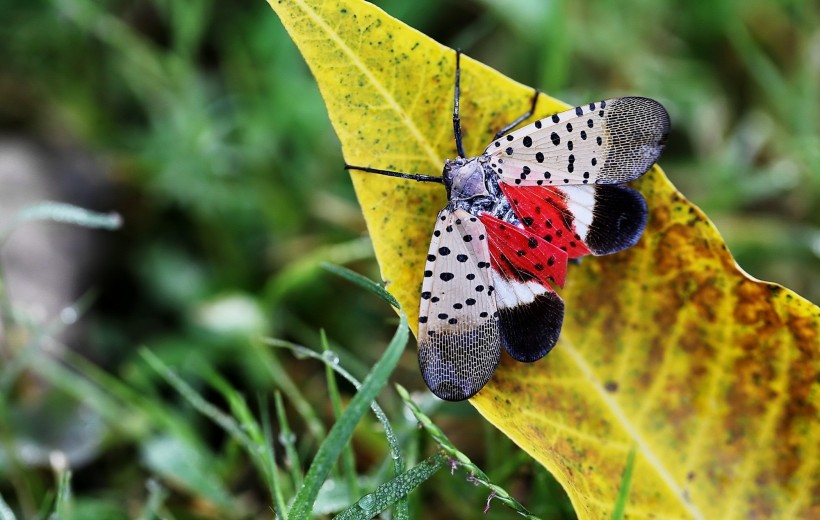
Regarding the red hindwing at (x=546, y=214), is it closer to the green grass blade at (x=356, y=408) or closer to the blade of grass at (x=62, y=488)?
the green grass blade at (x=356, y=408)

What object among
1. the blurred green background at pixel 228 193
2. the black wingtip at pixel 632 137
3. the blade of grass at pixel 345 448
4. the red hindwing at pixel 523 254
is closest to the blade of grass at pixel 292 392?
the blurred green background at pixel 228 193

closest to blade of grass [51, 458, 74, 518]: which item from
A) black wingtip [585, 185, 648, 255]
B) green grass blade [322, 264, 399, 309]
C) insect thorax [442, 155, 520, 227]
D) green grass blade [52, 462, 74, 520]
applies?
green grass blade [52, 462, 74, 520]

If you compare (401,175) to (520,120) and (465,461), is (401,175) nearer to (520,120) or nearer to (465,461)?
(520,120)

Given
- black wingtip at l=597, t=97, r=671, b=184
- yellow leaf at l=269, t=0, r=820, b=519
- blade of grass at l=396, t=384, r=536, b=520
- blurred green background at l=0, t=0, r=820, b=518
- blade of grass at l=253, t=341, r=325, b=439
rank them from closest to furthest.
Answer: blade of grass at l=396, t=384, r=536, b=520
yellow leaf at l=269, t=0, r=820, b=519
black wingtip at l=597, t=97, r=671, b=184
blade of grass at l=253, t=341, r=325, b=439
blurred green background at l=0, t=0, r=820, b=518

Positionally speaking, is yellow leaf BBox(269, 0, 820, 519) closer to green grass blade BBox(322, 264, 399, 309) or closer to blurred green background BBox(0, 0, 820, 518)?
green grass blade BBox(322, 264, 399, 309)

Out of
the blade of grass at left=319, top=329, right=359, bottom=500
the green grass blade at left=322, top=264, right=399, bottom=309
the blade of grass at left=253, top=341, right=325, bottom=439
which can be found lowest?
the blade of grass at left=253, top=341, right=325, bottom=439

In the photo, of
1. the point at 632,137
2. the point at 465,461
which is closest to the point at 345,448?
the point at 465,461

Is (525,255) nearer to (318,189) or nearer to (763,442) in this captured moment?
(763,442)
